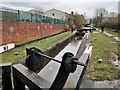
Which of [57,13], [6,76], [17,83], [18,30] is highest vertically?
[57,13]

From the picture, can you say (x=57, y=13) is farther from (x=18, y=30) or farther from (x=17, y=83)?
(x=17, y=83)

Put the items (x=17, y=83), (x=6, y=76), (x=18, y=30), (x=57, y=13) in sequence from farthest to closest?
(x=57, y=13), (x=18, y=30), (x=17, y=83), (x=6, y=76)

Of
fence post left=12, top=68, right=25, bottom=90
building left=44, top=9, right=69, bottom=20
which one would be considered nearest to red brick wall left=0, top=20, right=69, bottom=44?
fence post left=12, top=68, right=25, bottom=90

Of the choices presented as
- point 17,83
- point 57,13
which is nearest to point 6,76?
point 17,83

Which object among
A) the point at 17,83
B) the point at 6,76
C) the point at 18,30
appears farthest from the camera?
the point at 18,30

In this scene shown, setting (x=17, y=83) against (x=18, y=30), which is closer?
(x=17, y=83)

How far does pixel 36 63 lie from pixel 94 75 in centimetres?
252

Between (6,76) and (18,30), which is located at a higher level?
(18,30)

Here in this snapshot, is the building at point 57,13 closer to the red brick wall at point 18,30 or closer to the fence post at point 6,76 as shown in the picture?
the red brick wall at point 18,30


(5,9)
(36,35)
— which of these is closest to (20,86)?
(5,9)

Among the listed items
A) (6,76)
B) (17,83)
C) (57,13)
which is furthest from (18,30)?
(57,13)

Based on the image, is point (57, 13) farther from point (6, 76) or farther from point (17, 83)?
point (6, 76)

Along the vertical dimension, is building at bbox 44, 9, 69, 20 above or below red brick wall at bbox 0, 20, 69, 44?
above

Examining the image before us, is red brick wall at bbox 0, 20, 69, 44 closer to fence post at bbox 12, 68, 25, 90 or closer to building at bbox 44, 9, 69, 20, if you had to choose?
fence post at bbox 12, 68, 25, 90
